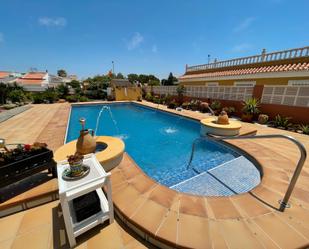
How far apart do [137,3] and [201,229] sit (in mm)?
12606

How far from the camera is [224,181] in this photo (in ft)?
12.7

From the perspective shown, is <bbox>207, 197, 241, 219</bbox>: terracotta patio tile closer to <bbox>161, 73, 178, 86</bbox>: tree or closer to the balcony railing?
the balcony railing

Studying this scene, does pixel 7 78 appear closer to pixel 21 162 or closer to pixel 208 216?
pixel 21 162

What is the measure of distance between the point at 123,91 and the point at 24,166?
21.0 metres

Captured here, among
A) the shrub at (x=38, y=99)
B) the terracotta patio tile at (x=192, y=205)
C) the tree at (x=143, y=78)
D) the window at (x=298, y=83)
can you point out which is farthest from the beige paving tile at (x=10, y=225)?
the tree at (x=143, y=78)

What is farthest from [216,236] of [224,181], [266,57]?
[266,57]

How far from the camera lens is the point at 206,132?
748 centimetres

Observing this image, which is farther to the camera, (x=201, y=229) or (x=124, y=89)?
(x=124, y=89)

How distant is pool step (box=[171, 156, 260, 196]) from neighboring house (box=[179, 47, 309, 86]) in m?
7.84

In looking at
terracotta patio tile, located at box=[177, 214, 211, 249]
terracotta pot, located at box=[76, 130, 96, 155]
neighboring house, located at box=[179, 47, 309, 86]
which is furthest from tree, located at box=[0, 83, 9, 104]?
terracotta patio tile, located at box=[177, 214, 211, 249]

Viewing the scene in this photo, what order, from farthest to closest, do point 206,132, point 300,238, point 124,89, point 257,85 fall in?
1. point 124,89
2. point 257,85
3. point 206,132
4. point 300,238

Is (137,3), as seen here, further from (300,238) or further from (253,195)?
(300,238)

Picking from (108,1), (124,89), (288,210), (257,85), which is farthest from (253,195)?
(124,89)

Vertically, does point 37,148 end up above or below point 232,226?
above
